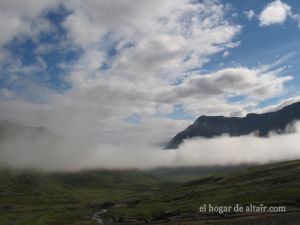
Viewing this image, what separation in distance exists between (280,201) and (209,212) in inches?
1281

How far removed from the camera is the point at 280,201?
188750mm

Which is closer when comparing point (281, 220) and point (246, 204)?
point (281, 220)

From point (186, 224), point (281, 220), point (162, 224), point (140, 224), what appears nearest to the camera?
point (281, 220)

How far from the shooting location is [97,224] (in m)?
194

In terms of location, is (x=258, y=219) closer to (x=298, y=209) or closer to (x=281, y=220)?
(x=281, y=220)

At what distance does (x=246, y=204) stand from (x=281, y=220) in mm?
59037

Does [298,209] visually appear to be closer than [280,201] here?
Yes

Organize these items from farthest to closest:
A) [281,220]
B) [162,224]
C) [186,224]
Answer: [162,224] → [186,224] → [281,220]

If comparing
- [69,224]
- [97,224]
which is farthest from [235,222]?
[69,224]

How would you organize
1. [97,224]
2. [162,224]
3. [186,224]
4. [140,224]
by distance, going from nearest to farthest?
[186,224] < [162,224] < [140,224] < [97,224]

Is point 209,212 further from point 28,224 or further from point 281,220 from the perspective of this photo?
point 28,224

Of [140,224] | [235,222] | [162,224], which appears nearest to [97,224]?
[140,224]

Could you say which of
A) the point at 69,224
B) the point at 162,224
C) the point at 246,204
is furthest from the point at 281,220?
the point at 69,224

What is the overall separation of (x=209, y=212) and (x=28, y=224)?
3354 inches
